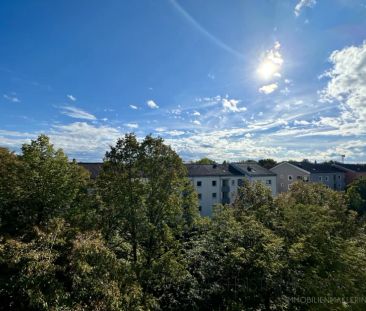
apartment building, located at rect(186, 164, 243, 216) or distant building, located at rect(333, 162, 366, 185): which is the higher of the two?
distant building, located at rect(333, 162, 366, 185)

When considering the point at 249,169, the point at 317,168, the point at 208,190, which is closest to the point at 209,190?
the point at 208,190

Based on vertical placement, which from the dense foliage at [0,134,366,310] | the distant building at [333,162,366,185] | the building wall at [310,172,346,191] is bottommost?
the dense foliage at [0,134,366,310]

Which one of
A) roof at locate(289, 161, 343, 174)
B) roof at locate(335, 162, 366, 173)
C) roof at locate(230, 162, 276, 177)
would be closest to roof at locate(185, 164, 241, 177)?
roof at locate(230, 162, 276, 177)

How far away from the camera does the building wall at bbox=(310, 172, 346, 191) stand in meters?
63.7

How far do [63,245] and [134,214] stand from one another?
361 centimetres

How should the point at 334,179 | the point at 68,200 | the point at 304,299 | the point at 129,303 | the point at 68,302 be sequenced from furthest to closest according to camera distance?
the point at 334,179
the point at 304,299
the point at 68,200
the point at 129,303
the point at 68,302

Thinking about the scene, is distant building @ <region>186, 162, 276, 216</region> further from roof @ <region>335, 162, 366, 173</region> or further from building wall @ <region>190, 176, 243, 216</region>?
roof @ <region>335, 162, 366, 173</region>

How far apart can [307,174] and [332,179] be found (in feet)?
38.8

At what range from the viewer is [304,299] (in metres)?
15.0

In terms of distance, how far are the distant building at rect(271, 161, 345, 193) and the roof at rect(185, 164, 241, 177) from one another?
1239cm

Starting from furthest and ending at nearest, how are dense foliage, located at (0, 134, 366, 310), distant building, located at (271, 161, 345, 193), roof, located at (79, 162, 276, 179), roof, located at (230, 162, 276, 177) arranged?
distant building, located at (271, 161, 345, 193) < roof, located at (230, 162, 276, 177) < roof, located at (79, 162, 276, 179) < dense foliage, located at (0, 134, 366, 310)

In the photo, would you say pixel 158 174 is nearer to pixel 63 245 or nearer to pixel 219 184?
pixel 63 245

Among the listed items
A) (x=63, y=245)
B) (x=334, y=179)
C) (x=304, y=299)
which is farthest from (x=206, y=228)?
(x=334, y=179)

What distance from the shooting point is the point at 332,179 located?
66625mm
